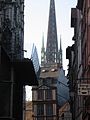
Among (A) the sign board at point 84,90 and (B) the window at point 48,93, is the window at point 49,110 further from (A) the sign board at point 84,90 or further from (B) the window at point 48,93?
(A) the sign board at point 84,90

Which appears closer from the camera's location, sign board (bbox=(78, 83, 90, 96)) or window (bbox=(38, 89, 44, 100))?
sign board (bbox=(78, 83, 90, 96))

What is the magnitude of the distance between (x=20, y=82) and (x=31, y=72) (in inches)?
68.1

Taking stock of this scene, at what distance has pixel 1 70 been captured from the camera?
21.8 m

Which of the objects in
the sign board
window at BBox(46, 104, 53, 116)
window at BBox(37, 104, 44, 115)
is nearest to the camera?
the sign board

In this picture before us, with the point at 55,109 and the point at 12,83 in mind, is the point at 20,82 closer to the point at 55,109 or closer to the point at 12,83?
A: the point at 12,83

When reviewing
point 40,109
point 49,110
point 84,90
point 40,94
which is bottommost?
point 84,90

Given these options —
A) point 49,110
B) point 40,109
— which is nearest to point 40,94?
point 40,109

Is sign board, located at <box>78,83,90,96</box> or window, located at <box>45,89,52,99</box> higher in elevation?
window, located at <box>45,89,52,99</box>

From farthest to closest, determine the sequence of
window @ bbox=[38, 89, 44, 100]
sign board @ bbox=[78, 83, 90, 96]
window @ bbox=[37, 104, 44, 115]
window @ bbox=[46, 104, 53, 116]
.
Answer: window @ bbox=[38, 89, 44, 100] → window @ bbox=[46, 104, 53, 116] → window @ bbox=[37, 104, 44, 115] → sign board @ bbox=[78, 83, 90, 96]

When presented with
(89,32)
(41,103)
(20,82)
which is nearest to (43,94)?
(41,103)

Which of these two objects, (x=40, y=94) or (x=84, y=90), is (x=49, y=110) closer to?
(x=40, y=94)

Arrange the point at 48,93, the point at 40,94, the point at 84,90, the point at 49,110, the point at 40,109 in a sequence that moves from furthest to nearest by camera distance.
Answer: the point at 48,93
the point at 40,94
the point at 49,110
the point at 40,109
the point at 84,90

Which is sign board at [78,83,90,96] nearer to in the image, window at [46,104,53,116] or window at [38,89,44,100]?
window at [46,104,53,116]

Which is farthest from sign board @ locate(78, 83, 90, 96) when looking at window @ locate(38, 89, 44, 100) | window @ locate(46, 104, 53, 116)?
window @ locate(38, 89, 44, 100)
